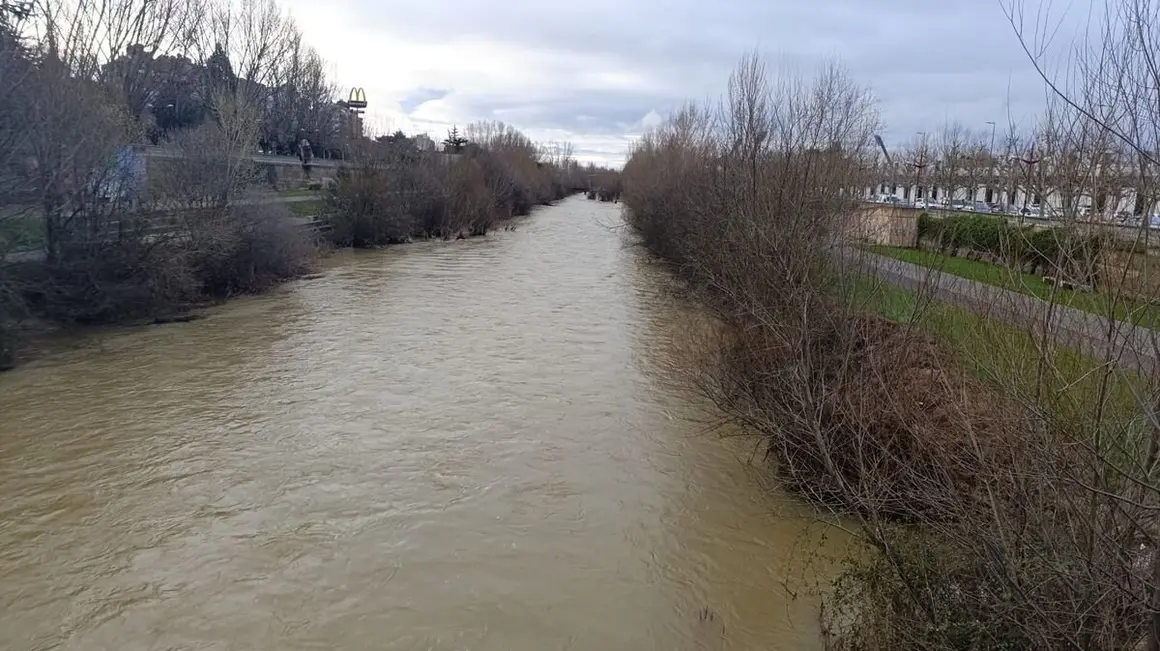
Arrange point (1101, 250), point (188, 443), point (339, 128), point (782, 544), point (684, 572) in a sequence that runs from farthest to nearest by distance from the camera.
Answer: point (339, 128)
point (188, 443)
point (782, 544)
point (684, 572)
point (1101, 250)

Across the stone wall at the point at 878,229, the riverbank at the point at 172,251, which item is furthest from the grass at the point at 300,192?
the stone wall at the point at 878,229

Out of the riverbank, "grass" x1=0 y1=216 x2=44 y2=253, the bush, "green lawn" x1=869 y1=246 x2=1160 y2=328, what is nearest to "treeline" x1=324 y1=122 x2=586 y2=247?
the riverbank

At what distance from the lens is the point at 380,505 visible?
7.94 m

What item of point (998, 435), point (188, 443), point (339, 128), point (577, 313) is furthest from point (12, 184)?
point (339, 128)

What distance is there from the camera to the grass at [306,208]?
104 ft

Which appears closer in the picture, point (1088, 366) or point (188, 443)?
point (1088, 366)

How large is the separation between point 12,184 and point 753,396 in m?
13.1

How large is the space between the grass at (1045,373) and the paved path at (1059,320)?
65 mm

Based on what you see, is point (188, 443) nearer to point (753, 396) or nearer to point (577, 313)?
point (753, 396)

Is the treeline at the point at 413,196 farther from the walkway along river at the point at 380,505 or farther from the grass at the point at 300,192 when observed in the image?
the walkway along river at the point at 380,505

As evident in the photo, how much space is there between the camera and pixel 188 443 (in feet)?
31.1

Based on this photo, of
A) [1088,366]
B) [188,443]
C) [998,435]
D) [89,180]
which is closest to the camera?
[1088,366]

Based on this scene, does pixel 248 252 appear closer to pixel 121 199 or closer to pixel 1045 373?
pixel 121 199

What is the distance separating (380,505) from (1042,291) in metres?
6.23
